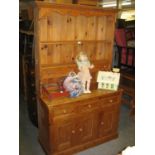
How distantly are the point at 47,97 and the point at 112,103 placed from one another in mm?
896

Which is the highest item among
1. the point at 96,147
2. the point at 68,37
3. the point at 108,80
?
the point at 68,37

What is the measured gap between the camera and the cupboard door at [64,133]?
7.00ft

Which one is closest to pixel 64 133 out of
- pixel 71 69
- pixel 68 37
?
pixel 71 69

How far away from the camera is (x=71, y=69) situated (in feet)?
8.29

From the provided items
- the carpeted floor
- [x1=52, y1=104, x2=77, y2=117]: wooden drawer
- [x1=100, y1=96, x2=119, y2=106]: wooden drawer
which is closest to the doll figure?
[x1=100, y1=96, x2=119, y2=106]: wooden drawer

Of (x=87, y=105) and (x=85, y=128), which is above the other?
(x=87, y=105)

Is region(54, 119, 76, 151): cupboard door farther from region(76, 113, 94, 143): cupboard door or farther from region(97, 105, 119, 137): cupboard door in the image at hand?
region(97, 105, 119, 137): cupboard door

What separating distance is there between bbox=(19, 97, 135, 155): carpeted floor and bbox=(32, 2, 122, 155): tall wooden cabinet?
9 cm

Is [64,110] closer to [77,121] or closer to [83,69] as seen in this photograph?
[77,121]

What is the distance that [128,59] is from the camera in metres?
3.77

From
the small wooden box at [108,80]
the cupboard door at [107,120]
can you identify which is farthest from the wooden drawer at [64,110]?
the small wooden box at [108,80]

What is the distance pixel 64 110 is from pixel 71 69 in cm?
64

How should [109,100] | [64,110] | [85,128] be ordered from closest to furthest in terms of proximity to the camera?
[64,110], [85,128], [109,100]

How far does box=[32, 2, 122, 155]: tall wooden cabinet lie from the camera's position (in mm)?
2133
